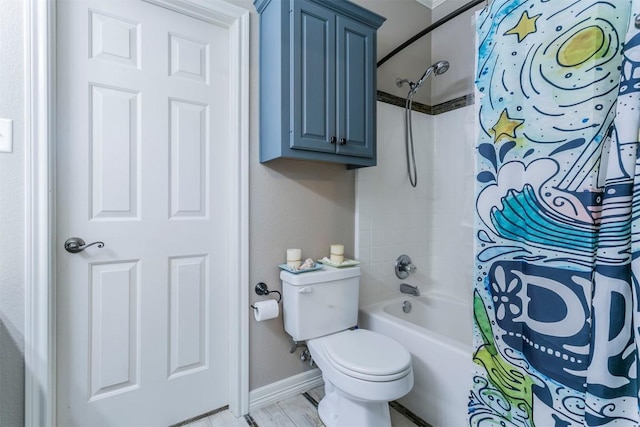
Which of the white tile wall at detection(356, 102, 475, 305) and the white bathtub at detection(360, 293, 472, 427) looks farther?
the white tile wall at detection(356, 102, 475, 305)

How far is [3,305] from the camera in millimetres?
1137

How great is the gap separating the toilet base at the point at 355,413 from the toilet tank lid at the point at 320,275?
510 mm

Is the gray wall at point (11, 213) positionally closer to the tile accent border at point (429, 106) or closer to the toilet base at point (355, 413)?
the toilet base at point (355, 413)

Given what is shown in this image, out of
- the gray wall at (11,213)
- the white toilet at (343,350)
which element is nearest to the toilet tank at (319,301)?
the white toilet at (343,350)

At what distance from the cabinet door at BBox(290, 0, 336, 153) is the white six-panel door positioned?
0.42 m

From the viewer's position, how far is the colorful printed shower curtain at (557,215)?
Result: 0.55 m

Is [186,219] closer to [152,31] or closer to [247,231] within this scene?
[247,231]

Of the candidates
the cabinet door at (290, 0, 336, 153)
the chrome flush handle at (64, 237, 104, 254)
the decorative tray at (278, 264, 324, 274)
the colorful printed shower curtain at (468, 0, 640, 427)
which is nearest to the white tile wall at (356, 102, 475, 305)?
the decorative tray at (278, 264, 324, 274)

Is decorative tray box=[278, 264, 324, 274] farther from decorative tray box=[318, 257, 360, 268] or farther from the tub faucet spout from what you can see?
the tub faucet spout

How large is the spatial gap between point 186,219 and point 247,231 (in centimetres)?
30

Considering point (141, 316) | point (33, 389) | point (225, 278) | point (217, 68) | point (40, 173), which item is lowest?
point (33, 389)

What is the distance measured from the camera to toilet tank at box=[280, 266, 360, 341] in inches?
61.6

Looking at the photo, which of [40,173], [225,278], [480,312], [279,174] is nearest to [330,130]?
[279,174]

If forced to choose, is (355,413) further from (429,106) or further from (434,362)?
(429,106)
